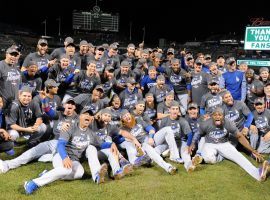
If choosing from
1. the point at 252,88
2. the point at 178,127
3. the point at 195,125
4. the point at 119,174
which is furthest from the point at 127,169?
the point at 252,88

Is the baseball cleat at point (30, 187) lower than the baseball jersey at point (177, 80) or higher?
lower

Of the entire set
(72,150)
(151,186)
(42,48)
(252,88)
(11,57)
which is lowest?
(151,186)

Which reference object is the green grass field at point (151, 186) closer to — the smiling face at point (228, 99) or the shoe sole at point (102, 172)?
the shoe sole at point (102, 172)

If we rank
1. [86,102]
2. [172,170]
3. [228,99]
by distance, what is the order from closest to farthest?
[172,170]
[228,99]
[86,102]

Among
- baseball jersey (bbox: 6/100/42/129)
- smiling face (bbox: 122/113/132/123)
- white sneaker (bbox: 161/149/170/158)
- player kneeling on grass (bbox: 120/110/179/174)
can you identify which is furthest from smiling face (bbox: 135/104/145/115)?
baseball jersey (bbox: 6/100/42/129)

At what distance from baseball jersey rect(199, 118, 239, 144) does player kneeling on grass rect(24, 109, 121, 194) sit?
1695 mm

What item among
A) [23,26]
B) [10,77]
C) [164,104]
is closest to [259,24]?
[164,104]

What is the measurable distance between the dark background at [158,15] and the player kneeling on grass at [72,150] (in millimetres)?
21234

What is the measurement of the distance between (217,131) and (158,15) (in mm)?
25074

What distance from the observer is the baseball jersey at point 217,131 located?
18.6 ft

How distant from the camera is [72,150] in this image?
5.00m

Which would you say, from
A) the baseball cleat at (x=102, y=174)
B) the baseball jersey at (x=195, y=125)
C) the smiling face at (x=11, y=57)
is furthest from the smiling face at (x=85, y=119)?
the smiling face at (x=11, y=57)

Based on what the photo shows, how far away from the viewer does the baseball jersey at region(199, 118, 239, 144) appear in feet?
18.6

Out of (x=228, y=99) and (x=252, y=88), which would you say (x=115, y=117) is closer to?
(x=228, y=99)
